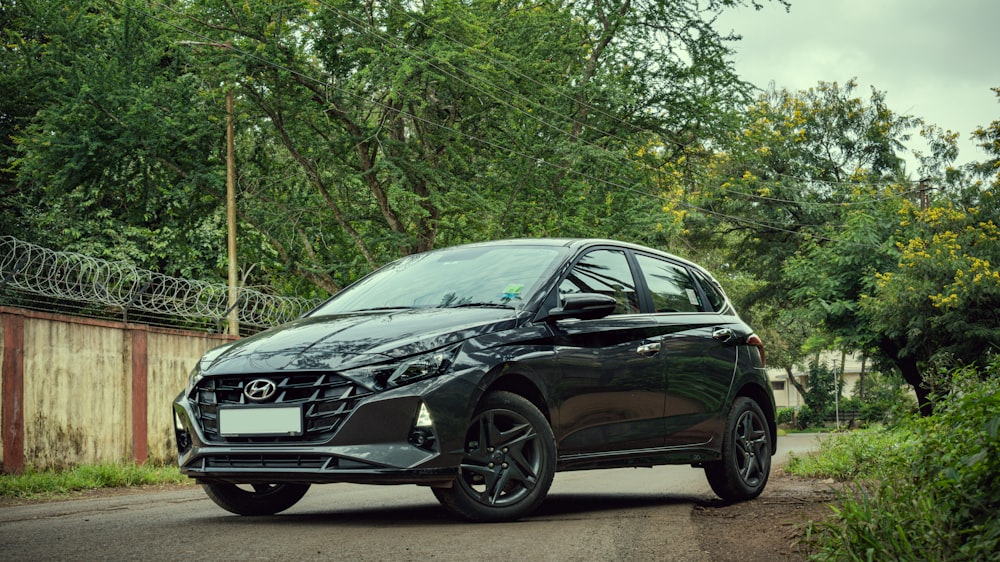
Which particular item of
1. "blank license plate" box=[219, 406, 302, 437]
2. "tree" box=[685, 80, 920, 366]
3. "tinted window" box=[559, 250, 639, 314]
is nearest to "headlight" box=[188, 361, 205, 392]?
"blank license plate" box=[219, 406, 302, 437]

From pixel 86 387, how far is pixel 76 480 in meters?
2.66

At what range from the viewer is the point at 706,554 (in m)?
5.41

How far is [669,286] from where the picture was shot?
330 inches

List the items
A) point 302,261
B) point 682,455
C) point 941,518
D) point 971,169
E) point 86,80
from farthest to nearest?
point 971,169 → point 302,261 → point 86,80 → point 682,455 → point 941,518

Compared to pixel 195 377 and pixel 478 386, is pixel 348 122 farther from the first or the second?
pixel 478 386

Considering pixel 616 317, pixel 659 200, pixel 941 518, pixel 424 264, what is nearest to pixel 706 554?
pixel 941 518

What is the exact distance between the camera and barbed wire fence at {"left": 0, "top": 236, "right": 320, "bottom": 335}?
1267 cm

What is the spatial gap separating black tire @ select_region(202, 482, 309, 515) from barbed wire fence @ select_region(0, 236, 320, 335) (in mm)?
6200

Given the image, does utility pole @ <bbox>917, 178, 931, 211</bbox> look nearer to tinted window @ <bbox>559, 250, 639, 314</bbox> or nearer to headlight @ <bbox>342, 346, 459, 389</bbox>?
tinted window @ <bbox>559, 250, 639, 314</bbox>

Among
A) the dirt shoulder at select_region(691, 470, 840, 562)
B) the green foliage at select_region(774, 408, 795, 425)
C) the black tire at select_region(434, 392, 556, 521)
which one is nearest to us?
the dirt shoulder at select_region(691, 470, 840, 562)

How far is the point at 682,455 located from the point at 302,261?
1972 centimetres

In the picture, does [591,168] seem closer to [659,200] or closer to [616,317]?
[659,200]

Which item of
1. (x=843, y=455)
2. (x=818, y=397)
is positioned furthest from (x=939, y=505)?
(x=818, y=397)

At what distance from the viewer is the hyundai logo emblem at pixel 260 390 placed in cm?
605
